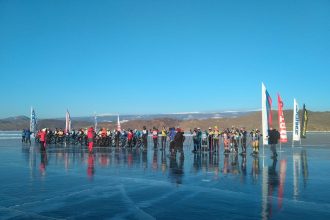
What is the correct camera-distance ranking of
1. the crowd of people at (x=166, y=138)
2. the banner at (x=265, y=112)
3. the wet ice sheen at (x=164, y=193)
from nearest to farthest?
1. the wet ice sheen at (x=164, y=193)
2. the banner at (x=265, y=112)
3. the crowd of people at (x=166, y=138)

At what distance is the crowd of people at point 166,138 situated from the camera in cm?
2666

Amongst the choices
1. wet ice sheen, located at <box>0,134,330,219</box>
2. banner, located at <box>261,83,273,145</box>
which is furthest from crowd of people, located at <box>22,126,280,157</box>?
wet ice sheen, located at <box>0,134,330,219</box>

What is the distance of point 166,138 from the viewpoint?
3375 cm

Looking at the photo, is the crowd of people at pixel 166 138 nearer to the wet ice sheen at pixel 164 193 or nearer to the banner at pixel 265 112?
the banner at pixel 265 112

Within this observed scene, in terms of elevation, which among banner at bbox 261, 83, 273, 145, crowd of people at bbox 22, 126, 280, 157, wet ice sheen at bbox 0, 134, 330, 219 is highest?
banner at bbox 261, 83, 273, 145

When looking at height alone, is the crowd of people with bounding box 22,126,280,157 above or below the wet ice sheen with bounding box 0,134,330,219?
above

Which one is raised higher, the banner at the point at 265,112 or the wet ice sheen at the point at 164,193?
the banner at the point at 265,112

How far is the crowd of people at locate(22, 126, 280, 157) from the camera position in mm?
26656

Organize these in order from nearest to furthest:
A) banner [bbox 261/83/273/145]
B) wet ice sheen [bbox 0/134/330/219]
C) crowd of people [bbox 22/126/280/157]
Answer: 1. wet ice sheen [bbox 0/134/330/219]
2. banner [bbox 261/83/273/145]
3. crowd of people [bbox 22/126/280/157]

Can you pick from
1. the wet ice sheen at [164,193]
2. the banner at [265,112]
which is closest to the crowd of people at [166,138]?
the banner at [265,112]

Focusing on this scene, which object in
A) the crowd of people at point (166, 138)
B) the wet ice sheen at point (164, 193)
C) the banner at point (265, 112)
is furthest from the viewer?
the crowd of people at point (166, 138)

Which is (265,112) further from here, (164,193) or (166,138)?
(164,193)

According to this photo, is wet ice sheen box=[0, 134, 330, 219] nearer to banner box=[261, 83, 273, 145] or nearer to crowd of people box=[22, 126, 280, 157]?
banner box=[261, 83, 273, 145]

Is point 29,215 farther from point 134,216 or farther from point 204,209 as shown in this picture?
point 204,209
